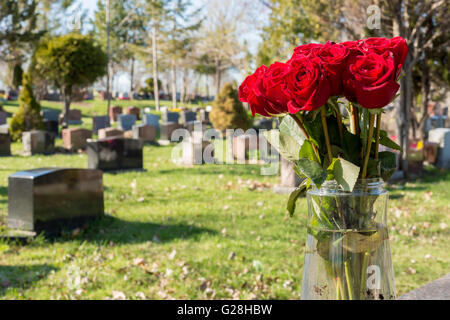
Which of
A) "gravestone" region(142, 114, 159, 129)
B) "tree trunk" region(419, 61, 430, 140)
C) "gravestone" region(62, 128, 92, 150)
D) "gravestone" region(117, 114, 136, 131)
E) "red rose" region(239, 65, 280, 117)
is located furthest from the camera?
"gravestone" region(142, 114, 159, 129)

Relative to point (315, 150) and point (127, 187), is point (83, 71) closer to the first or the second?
point (127, 187)

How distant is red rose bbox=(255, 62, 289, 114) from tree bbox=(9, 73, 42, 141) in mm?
15737

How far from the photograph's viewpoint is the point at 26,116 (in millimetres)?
15492

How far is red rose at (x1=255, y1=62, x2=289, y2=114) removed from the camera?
1.08 meters

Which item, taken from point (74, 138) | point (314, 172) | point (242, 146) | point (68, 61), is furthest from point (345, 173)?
point (68, 61)

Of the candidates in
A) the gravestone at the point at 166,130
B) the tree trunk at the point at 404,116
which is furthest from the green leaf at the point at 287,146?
the gravestone at the point at 166,130

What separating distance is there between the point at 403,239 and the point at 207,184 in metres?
3.89

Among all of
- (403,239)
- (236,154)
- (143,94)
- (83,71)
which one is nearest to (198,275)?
(403,239)

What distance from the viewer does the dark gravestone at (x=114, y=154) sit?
9.49 m

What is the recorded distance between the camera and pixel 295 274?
4.08 meters

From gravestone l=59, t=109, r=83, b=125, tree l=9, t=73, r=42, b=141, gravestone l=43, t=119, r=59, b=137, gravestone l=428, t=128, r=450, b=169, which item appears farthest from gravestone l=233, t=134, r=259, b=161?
gravestone l=59, t=109, r=83, b=125

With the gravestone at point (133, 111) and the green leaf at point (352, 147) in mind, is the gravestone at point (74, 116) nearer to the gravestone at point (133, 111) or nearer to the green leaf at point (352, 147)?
the gravestone at point (133, 111)

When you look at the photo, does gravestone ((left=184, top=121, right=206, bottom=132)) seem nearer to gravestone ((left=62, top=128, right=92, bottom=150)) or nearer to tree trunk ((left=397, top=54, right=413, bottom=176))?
gravestone ((left=62, top=128, right=92, bottom=150))

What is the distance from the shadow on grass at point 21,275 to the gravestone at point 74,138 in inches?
395
